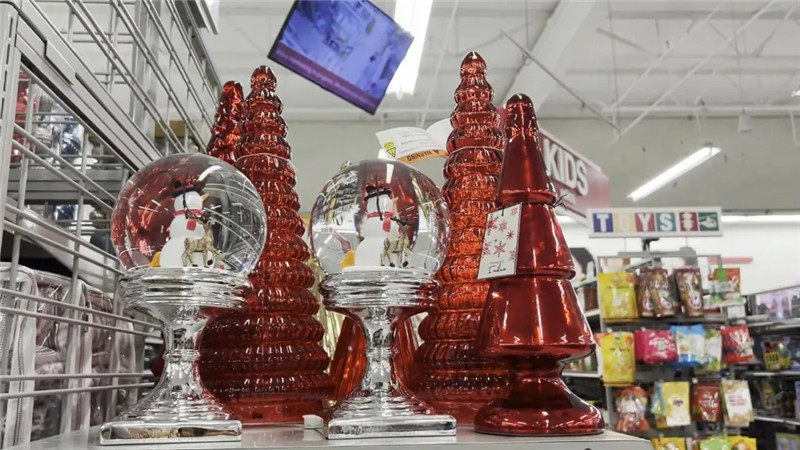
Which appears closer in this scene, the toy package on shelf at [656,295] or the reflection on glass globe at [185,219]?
the reflection on glass globe at [185,219]

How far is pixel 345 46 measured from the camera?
1.80m

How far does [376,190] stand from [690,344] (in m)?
3.34

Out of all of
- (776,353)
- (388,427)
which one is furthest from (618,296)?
(388,427)

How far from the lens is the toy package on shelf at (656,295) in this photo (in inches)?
145

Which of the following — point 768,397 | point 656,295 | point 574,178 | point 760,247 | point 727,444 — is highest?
point 760,247

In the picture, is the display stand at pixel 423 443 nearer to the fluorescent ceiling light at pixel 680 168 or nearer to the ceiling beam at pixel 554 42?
the ceiling beam at pixel 554 42

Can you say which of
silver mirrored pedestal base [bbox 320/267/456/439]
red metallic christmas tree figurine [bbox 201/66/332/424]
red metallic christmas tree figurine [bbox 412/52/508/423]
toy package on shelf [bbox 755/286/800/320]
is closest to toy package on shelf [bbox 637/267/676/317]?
toy package on shelf [bbox 755/286/800/320]

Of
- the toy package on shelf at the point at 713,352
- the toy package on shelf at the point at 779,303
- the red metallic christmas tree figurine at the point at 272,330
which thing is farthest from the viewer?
the toy package on shelf at the point at 779,303

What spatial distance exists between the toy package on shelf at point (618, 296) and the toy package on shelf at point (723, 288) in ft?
1.41

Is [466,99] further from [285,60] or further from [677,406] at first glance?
[677,406]

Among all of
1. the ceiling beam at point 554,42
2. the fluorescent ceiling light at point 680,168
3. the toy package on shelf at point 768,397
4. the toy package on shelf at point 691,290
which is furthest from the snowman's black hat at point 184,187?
the fluorescent ceiling light at point 680,168

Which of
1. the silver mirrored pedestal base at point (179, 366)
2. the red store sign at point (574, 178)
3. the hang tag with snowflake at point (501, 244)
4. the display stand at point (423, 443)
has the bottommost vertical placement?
the display stand at point (423, 443)

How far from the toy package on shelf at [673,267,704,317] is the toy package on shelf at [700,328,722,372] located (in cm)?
14

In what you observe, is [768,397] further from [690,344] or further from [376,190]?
[376,190]
